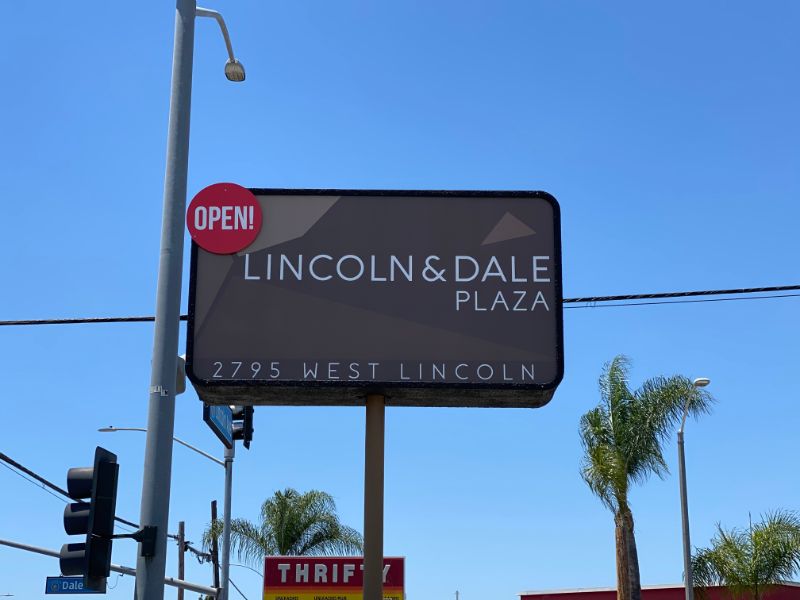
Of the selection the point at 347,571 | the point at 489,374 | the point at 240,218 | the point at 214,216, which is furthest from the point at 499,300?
the point at 347,571

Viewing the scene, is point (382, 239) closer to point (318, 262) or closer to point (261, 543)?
point (318, 262)

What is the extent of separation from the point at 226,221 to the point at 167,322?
1271mm

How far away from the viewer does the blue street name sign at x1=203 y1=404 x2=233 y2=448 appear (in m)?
17.9

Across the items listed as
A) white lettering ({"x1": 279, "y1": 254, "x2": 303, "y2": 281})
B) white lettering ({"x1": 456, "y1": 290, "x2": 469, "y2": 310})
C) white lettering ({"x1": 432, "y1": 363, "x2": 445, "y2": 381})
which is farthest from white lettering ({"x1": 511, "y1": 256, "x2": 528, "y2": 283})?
white lettering ({"x1": 279, "y1": 254, "x2": 303, "y2": 281})

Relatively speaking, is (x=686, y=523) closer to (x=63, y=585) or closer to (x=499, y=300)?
(x=63, y=585)

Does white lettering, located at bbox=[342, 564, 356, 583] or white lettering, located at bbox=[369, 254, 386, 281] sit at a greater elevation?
white lettering, located at bbox=[369, 254, 386, 281]

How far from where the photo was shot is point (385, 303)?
33.3ft

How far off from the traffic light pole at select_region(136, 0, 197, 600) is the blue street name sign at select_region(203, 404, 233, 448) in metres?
7.27

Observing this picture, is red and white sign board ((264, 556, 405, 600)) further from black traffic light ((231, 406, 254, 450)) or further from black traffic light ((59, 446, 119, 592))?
black traffic light ((59, 446, 119, 592))

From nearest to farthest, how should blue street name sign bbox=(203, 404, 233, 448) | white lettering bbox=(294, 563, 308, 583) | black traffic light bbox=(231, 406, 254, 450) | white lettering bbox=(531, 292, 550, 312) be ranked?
white lettering bbox=(531, 292, 550, 312)
blue street name sign bbox=(203, 404, 233, 448)
black traffic light bbox=(231, 406, 254, 450)
white lettering bbox=(294, 563, 308, 583)

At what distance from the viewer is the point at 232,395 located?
1018 centimetres

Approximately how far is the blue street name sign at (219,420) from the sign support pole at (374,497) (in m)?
7.12

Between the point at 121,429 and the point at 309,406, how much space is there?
21906 mm

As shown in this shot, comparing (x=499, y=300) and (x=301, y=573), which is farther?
(x=301, y=573)
